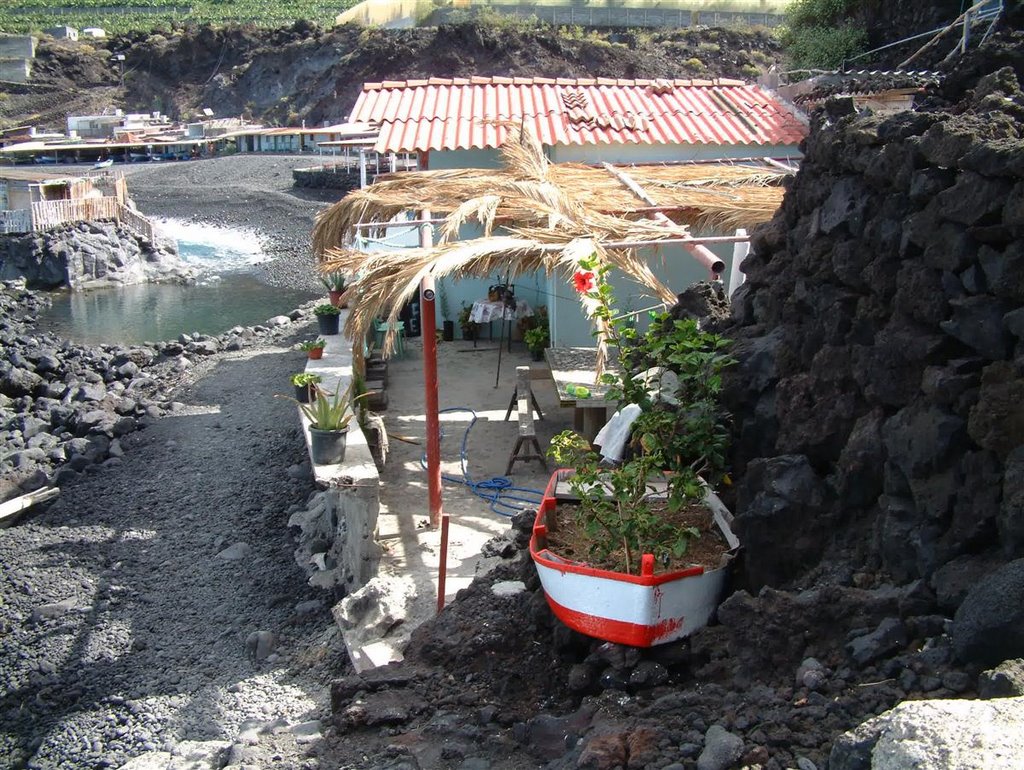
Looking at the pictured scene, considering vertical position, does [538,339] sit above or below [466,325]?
above

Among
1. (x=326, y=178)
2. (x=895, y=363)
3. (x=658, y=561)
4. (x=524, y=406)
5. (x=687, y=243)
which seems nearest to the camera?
(x=895, y=363)

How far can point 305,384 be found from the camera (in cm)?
1035

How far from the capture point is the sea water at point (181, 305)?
25281 mm

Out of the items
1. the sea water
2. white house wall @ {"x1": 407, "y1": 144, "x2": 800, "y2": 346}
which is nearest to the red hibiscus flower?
white house wall @ {"x1": 407, "y1": 144, "x2": 800, "y2": 346}

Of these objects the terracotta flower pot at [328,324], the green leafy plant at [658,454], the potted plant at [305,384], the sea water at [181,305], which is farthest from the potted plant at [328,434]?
the sea water at [181,305]

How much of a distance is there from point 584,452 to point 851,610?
85.6 inches

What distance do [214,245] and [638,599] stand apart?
34981 millimetres

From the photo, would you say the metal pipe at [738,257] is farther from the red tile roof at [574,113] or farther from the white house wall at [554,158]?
the red tile roof at [574,113]

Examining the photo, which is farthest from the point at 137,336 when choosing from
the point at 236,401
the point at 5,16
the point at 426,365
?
the point at 5,16

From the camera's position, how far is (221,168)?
49.4 meters

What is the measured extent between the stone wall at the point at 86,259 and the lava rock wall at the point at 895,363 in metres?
29.5

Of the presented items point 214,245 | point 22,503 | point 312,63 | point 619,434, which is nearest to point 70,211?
point 214,245

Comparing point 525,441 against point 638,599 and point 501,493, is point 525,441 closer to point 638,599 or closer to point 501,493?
point 501,493

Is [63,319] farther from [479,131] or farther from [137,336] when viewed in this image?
[479,131]
